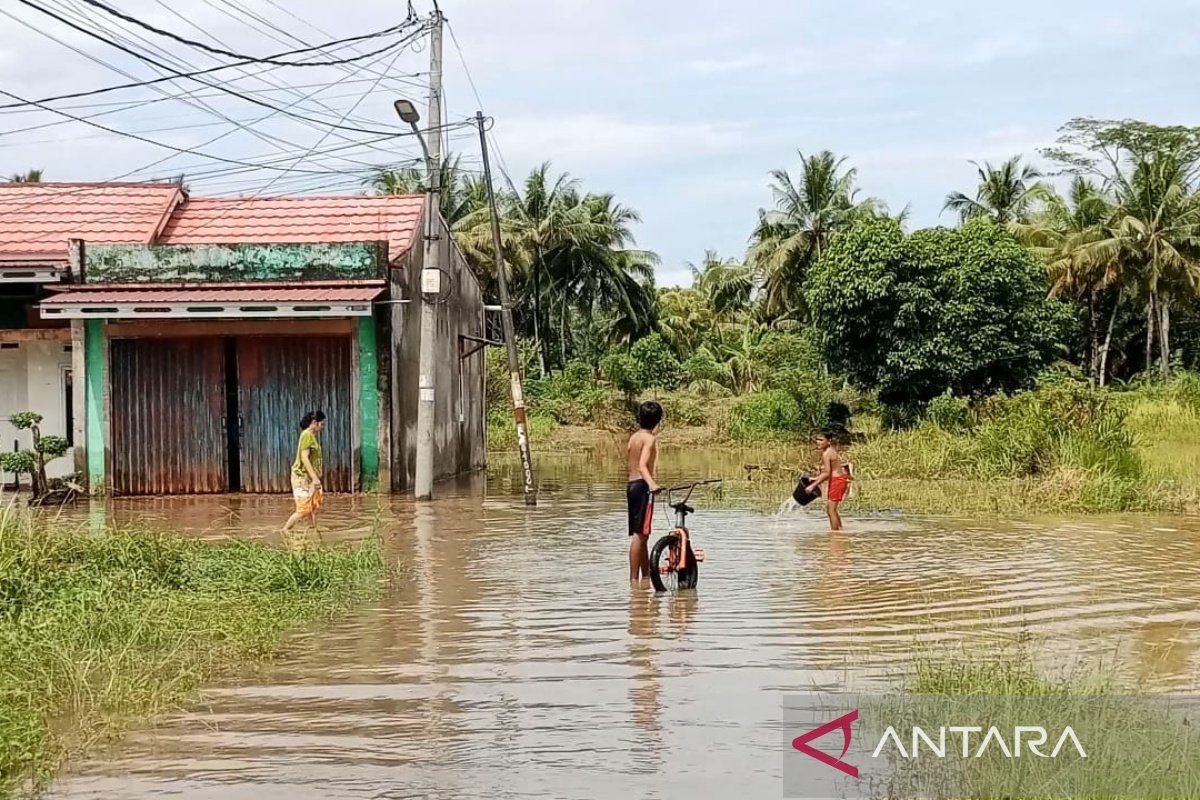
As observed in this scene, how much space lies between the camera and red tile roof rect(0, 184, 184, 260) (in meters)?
21.2

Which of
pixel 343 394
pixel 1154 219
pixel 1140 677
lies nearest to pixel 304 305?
pixel 343 394

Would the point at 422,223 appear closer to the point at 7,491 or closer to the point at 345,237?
the point at 345,237

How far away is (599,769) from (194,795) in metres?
1.76

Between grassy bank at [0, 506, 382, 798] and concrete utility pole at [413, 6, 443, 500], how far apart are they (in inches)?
251

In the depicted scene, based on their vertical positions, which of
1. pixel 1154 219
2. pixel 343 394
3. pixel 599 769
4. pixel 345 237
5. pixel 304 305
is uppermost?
pixel 1154 219

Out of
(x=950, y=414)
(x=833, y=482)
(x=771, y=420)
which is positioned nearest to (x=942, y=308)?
(x=950, y=414)

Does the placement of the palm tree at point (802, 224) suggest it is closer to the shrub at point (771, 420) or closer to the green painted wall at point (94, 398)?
the shrub at point (771, 420)

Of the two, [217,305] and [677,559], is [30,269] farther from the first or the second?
[677,559]

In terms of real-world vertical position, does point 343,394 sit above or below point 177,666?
above

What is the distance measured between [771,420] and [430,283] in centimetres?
1757

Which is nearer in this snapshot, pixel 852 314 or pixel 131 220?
pixel 131 220

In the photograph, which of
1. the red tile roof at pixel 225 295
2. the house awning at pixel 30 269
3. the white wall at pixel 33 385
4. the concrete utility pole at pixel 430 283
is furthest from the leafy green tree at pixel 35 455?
the concrete utility pole at pixel 430 283

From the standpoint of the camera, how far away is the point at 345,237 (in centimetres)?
2156

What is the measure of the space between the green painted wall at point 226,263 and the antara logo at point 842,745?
14.3m
